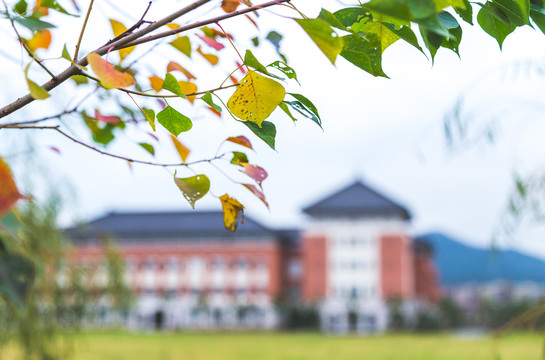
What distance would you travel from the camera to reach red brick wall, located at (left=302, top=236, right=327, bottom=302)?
2527cm

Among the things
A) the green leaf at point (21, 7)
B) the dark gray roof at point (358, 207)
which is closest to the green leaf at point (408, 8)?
the green leaf at point (21, 7)

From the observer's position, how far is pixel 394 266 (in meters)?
24.9

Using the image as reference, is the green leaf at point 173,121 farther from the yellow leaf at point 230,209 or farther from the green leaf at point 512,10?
the green leaf at point 512,10

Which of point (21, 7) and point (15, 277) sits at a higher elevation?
point (21, 7)

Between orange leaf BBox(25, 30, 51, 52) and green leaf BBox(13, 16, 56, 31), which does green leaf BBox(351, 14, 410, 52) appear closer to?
green leaf BBox(13, 16, 56, 31)

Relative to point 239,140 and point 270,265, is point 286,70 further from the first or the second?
point 270,265

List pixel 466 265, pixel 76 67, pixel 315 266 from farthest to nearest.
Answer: pixel 466 265 < pixel 315 266 < pixel 76 67

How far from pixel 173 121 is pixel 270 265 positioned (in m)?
26.2

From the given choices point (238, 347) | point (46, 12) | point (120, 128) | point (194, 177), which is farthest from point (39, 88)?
point (238, 347)

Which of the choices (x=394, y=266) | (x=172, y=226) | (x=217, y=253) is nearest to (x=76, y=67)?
(x=394, y=266)

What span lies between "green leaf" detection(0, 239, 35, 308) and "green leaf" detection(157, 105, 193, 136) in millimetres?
169

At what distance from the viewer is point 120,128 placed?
799 mm

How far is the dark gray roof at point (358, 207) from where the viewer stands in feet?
83.9

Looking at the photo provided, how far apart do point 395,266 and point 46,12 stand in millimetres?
25031
